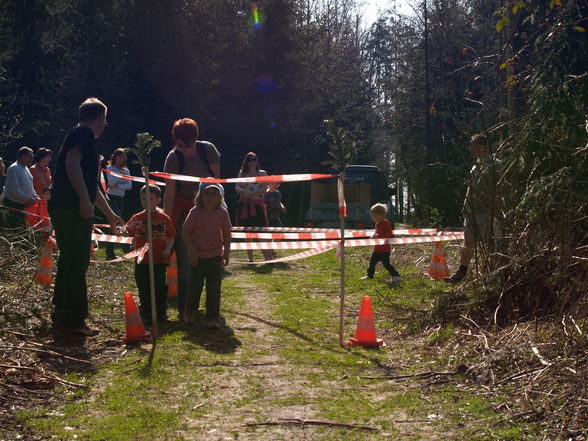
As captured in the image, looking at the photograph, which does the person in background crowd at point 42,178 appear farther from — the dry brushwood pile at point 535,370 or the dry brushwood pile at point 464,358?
the dry brushwood pile at point 535,370

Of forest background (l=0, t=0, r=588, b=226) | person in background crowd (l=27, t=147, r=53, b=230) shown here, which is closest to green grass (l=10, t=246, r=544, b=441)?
person in background crowd (l=27, t=147, r=53, b=230)

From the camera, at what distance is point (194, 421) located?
16.4ft

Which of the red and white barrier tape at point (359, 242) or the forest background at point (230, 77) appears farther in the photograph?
the forest background at point (230, 77)

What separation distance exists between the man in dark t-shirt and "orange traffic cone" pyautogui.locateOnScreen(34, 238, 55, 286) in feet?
5.97

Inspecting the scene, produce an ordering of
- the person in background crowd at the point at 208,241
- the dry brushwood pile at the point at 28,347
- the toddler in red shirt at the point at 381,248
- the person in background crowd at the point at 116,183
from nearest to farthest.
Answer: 1. the dry brushwood pile at the point at 28,347
2. the person in background crowd at the point at 208,241
3. the toddler in red shirt at the point at 381,248
4. the person in background crowd at the point at 116,183

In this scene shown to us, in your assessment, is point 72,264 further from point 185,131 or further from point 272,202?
point 272,202

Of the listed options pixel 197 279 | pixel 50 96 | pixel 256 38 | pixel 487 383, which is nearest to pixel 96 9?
pixel 50 96

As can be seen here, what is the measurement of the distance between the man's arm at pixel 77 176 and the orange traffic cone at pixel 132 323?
2.81ft

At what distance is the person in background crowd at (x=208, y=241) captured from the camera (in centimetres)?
793

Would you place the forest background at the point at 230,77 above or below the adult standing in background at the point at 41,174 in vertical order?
above

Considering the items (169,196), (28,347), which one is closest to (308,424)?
(28,347)

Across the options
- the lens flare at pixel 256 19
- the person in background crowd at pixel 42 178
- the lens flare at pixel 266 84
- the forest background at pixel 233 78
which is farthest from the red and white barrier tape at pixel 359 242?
the lens flare at pixel 256 19

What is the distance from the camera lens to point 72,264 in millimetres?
7469

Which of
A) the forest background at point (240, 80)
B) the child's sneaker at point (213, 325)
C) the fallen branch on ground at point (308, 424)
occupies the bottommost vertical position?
the fallen branch on ground at point (308, 424)
